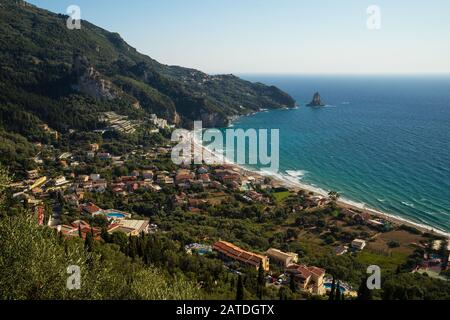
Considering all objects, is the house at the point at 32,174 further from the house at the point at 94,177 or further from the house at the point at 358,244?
the house at the point at 358,244

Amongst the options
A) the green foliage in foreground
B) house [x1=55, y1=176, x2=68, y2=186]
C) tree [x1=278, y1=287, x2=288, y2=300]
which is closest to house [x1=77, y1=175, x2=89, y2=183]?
house [x1=55, y1=176, x2=68, y2=186]

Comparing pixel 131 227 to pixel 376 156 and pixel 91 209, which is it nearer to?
pixel 91 209

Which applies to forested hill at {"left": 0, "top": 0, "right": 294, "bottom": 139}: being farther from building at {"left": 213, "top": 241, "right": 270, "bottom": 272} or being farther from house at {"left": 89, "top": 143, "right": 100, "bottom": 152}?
building at {"left": 213, "top": 241, "right": 270, "bottom": 272}

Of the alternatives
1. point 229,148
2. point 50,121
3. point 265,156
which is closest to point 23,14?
point 50,121

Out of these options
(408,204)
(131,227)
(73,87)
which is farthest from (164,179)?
(73,87)

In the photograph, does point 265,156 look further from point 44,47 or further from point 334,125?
point 44,47

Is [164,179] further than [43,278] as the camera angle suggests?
Yes
